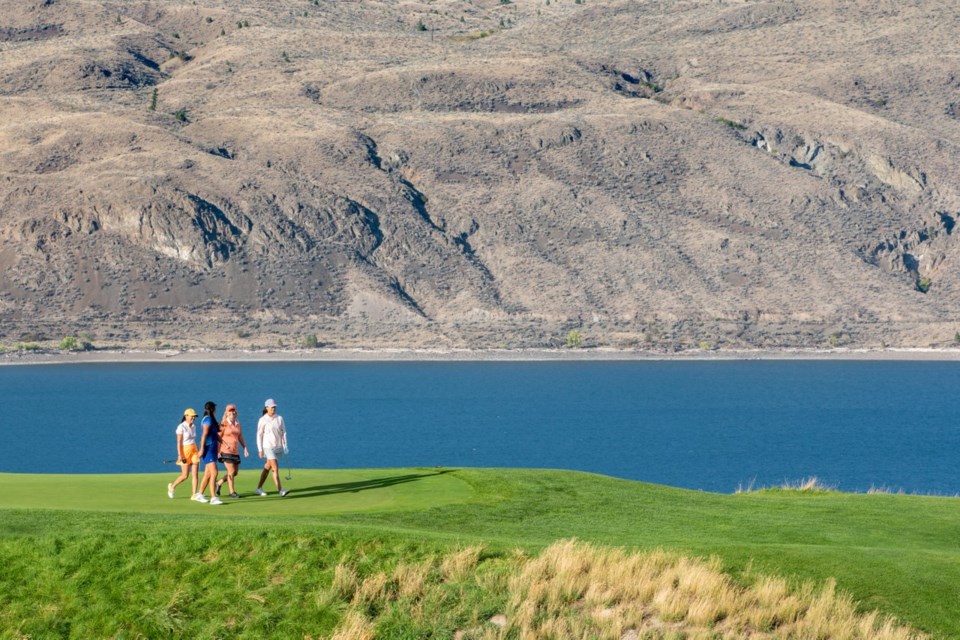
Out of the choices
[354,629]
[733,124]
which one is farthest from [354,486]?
[733,124]

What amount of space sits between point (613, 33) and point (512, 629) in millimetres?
189479

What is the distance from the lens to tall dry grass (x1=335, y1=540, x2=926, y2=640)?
562 inches

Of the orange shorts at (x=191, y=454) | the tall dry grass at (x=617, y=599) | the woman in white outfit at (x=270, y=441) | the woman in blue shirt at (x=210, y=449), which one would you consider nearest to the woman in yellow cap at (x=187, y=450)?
the orange shorts at (x=191, y=454)

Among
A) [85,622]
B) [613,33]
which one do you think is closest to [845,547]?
[85,622]

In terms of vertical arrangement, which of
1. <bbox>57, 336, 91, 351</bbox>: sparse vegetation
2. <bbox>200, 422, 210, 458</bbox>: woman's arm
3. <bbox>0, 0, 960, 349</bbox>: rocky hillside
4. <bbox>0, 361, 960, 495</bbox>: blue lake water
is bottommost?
<bbox>0, 361, 960, 495</bbox>: blue lake water

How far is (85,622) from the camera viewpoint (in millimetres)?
14516

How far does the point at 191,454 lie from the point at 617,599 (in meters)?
7.84

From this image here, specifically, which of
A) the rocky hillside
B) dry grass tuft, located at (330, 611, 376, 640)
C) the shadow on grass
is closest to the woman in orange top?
the shadow on grass

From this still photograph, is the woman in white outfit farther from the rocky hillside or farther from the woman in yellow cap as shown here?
the rocky hillside

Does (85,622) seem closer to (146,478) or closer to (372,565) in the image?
(372,565)

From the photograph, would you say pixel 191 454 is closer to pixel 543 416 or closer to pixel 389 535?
pixel 389 535

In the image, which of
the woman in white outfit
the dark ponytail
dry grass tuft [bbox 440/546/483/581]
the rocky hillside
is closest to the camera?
dry grass tuft [bbox 440/546/483/581]

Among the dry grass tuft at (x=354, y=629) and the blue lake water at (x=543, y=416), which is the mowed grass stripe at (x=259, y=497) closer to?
the dry grass tuft at (x=354, y=629)

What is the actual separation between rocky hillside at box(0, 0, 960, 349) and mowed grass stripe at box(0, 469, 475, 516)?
100 meters
